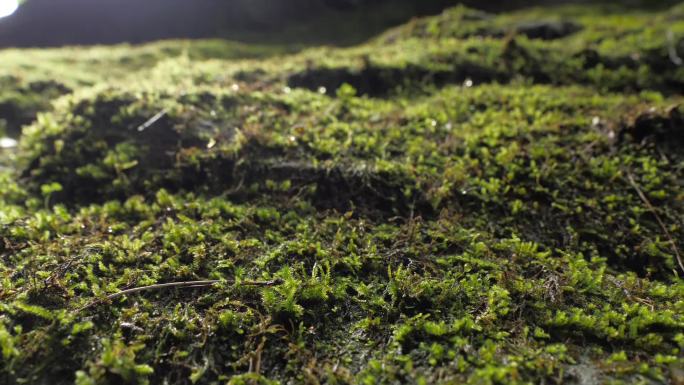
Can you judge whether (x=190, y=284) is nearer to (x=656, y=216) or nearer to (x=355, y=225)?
(x=355, y=225)

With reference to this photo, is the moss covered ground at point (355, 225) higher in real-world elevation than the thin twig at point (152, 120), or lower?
lower

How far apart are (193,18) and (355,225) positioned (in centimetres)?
1171

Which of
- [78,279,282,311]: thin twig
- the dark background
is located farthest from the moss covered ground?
the dark background

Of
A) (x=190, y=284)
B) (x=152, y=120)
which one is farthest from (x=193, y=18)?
(x=190, y=284)

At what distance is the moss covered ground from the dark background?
20.5 feet

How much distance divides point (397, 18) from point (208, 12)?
575cm

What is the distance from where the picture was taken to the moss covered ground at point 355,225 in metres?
2.61

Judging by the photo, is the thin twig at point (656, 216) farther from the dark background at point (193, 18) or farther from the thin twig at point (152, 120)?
the dark background at point (193, 18)

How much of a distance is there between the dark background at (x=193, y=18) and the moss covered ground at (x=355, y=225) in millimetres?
6248

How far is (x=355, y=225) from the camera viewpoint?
12.3ft

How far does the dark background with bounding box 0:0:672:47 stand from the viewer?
12.1m

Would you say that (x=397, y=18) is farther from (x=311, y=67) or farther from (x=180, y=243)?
(x=180, y=243)

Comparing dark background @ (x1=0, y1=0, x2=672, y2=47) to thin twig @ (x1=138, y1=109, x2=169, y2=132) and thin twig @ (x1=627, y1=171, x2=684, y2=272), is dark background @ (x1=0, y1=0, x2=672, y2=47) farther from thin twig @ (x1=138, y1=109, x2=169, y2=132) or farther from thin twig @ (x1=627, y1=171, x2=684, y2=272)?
thin twig @ (x1=627, y1=171, x2=684, y2=272)

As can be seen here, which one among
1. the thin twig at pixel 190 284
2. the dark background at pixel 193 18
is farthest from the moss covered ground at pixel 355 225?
the dark background at pixel 193 18
